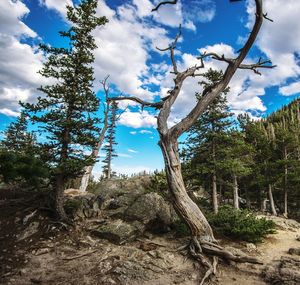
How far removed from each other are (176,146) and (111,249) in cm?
460

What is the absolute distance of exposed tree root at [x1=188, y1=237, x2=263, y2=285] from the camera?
6.65m

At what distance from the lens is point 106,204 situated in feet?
38.9

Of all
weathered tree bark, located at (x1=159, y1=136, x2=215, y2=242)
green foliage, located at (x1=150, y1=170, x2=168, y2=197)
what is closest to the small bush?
weathered tree bark, located at (x1=159, y1=136, x2=215, y2=242)

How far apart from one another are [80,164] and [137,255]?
4279mm

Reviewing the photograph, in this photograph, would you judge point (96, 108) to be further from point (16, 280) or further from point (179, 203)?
point (16, 280)

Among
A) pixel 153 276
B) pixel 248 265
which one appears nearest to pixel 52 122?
pixel 153 276

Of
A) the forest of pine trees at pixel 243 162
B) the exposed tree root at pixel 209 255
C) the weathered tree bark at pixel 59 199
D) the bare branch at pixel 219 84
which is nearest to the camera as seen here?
the exposed tree root at pixel 209 255

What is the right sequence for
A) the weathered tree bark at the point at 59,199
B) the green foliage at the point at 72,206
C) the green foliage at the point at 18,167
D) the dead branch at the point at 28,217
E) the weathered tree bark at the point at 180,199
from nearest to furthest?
the green foliage at the point at 18,167, the weathered tree bark at the point at 180,199, the dead branch at the point at 28,217, the weathered tree bark at the point at 59,199, the green foliage at the point at 72,206

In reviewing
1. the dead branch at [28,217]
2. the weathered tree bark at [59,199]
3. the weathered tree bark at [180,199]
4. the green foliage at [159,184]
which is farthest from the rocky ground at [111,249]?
the green foliage at [159,184]

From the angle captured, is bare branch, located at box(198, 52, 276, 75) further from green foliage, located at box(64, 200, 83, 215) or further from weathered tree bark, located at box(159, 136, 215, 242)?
green foliage, located at box(64, 200, 83, 215)

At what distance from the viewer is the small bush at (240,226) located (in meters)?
9.33

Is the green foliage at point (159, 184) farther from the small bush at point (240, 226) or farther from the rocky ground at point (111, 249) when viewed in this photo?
the small bush at point (240, 226)

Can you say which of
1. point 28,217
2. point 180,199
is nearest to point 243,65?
point 180,199

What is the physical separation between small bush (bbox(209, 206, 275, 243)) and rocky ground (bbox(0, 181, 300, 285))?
49 cm
